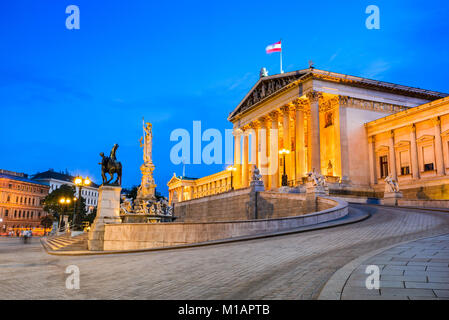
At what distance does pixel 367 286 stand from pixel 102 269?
8.21 meters

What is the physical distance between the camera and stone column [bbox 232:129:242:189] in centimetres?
6309

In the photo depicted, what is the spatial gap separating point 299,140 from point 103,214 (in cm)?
3229

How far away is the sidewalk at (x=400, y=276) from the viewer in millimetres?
5613

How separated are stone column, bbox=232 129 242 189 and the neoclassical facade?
6785mm

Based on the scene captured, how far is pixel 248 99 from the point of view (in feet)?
209

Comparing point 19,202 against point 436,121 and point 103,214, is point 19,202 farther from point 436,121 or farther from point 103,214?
point 436,121

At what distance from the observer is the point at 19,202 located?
96.7 meters

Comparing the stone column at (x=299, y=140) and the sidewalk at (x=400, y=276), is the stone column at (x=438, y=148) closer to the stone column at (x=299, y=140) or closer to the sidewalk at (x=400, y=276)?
the stone column at (x=299, y=140)

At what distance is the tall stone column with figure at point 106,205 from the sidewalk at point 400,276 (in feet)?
51.4

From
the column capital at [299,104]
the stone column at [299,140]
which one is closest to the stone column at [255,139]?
the column capital at [299,104]

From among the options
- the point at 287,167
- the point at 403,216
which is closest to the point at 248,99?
the point at 287,167

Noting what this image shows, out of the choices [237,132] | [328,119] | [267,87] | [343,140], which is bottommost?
[343,140]

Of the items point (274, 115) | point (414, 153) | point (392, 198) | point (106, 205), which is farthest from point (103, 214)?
point (274, 115)

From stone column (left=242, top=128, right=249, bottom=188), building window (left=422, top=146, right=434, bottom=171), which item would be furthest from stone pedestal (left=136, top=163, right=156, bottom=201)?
stone column (left=242, top=128, right=249, bottom=188)
